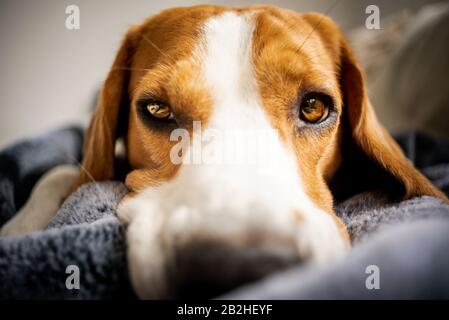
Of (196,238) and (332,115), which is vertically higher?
(332,115)

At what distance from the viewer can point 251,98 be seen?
1.07m

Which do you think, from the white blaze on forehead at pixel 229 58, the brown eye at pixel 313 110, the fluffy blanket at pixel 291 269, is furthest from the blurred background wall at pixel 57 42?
the fluffy blanket at pixel 291 269

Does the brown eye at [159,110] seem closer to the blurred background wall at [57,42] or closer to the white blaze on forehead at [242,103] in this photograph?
the white blaze on forehead at [242,103]

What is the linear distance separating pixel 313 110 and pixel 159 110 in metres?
0.45

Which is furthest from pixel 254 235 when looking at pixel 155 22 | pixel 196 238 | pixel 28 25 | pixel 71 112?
pixel 71 112

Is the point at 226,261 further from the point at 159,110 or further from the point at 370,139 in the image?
the point at 370,139

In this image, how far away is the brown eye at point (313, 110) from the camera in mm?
1166

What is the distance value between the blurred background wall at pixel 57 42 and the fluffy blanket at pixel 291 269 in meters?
0.80

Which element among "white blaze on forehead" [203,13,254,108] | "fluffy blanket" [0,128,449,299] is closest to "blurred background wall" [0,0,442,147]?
"white blaze on forehead" [203,13,254,108]

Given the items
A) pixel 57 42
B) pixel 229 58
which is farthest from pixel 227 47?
pixel 57 42

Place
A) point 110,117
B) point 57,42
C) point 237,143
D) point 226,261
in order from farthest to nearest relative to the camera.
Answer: point 57,42, point 110,117, point 237,143, point 226,261
